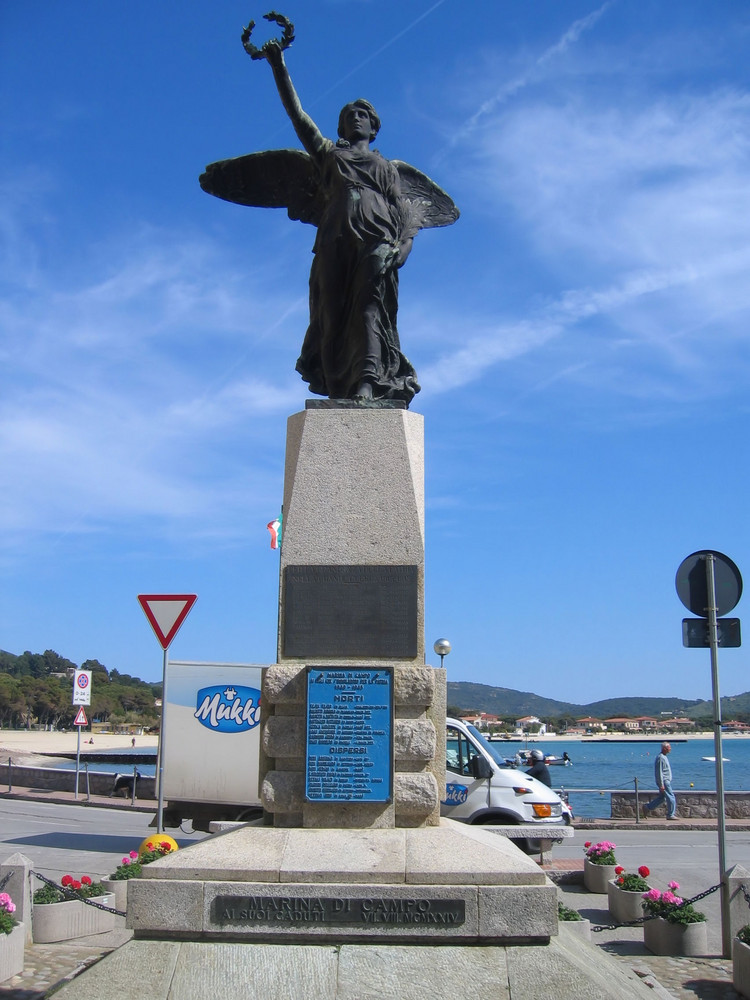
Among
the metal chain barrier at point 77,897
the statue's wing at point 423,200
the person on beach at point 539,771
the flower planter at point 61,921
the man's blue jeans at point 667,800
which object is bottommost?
the man's blue jeans at point 667,800

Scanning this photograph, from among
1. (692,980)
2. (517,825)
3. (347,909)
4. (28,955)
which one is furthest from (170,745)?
(347,909)

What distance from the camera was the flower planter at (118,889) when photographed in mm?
9078

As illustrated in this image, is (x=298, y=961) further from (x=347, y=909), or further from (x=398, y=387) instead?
(x=398, y=387)

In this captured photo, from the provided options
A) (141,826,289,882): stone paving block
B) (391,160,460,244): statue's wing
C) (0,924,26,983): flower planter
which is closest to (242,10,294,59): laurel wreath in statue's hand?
(391,160,460,244): statue's wing

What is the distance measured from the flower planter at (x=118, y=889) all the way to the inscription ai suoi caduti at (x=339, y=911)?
15.9 feet

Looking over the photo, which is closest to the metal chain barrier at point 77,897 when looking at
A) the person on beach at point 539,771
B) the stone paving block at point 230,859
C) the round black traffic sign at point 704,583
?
the stone paving block at point 230,859

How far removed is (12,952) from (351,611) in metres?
3.88

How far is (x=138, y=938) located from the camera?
192 inches

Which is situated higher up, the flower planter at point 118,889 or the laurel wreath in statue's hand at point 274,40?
the laurel wreath in statue's hand at point 274,40

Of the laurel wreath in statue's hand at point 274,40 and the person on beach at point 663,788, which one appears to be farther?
the person on beach at point 663,788

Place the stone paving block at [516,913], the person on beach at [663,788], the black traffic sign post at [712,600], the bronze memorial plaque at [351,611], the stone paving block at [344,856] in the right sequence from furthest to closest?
the person on beach at [663,788] → the black traffic sign post at [712,600] → the bronze memorial plaque at [351,611] → the stone paving block at [344,856] → the stone paving block at [516,913]

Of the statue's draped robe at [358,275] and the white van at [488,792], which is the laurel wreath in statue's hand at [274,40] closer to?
the statue's draped robe at [358,275]

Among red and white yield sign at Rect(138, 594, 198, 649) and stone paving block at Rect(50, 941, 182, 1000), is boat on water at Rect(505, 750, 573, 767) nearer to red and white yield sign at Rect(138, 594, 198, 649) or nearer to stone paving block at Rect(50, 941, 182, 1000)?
red and white yield sign at Rect(138, 594, 198, 649)

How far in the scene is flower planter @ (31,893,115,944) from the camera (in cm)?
823
